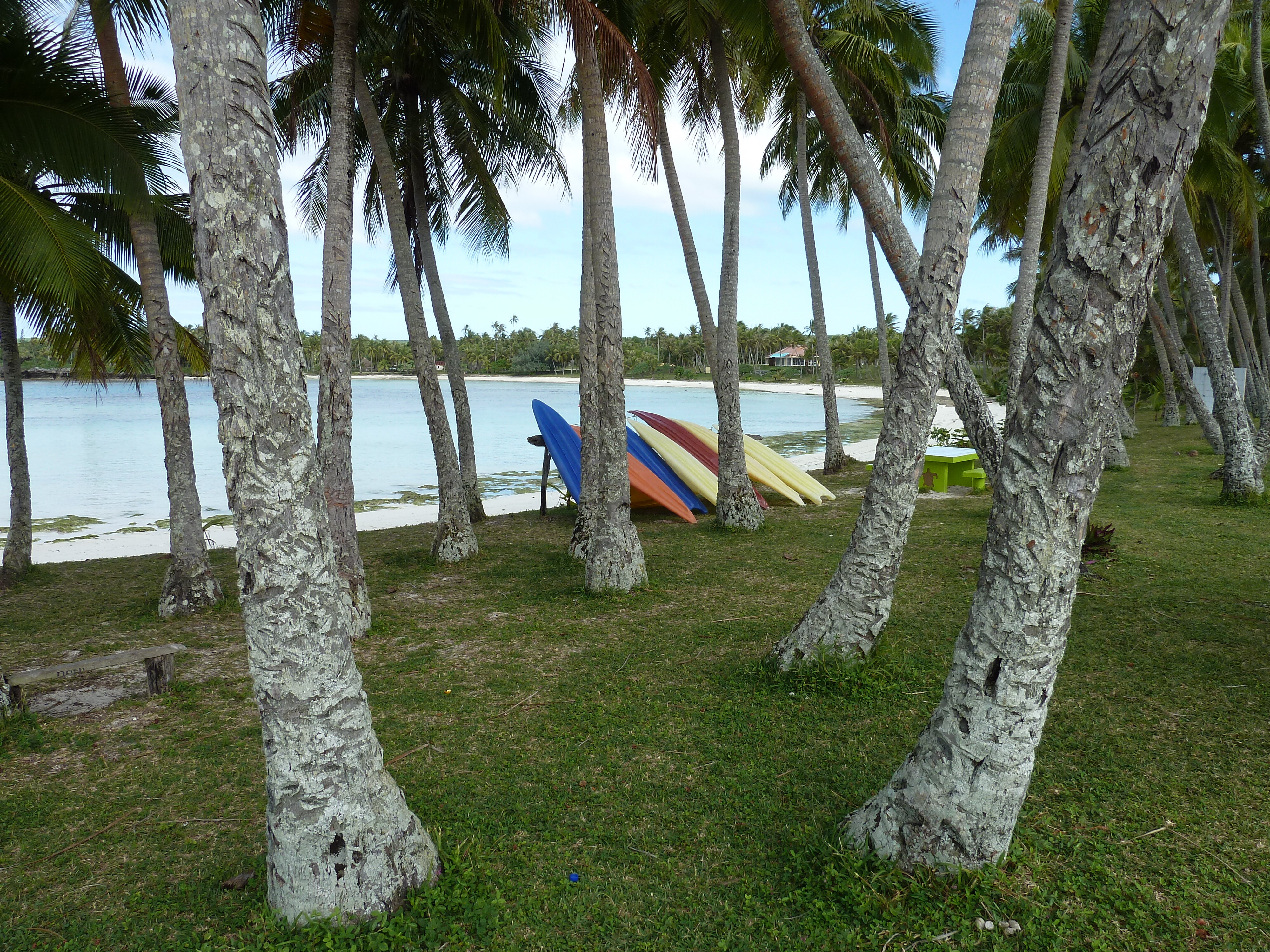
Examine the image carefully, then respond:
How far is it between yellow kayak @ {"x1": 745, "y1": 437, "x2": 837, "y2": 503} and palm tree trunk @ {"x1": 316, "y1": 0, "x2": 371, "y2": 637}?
678cm

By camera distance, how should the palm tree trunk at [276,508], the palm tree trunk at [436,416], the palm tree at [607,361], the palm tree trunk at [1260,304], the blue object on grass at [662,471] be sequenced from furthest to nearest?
the palm tree trunk at [1260,304]
the blue object on grass at [662,471]
the palm tree trunk at [436,416]
the palm tree at [607,361]
the palm tree trunk at [276,508]

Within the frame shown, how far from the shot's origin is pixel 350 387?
5691 mm

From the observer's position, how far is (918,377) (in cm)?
396

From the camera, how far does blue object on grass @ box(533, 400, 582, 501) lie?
32.2 feet

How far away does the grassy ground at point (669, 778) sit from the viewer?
2414 millimetres

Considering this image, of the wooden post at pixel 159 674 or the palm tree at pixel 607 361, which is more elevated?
the palm tree at pixel 607 361

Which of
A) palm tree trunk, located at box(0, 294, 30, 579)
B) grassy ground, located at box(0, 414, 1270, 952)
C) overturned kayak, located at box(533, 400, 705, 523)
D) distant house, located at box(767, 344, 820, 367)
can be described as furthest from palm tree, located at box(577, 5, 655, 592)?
distant house, located at box(767, 344, 820, 367)

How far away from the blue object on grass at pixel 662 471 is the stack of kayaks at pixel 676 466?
1 cm

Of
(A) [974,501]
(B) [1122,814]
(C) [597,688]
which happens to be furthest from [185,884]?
(A) [974,501]

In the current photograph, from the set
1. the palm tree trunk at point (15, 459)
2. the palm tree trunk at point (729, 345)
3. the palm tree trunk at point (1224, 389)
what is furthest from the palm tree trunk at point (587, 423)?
the palm tree trunk at point (1224, 389)

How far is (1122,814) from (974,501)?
314 inches

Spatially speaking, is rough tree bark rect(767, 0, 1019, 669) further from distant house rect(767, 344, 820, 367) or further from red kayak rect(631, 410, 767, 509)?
distant house rect(767, 344, 820, 367)

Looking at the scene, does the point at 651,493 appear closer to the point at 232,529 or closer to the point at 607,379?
the point at 607,379

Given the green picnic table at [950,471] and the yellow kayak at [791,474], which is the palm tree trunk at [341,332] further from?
the green picnic table at [950,471]
